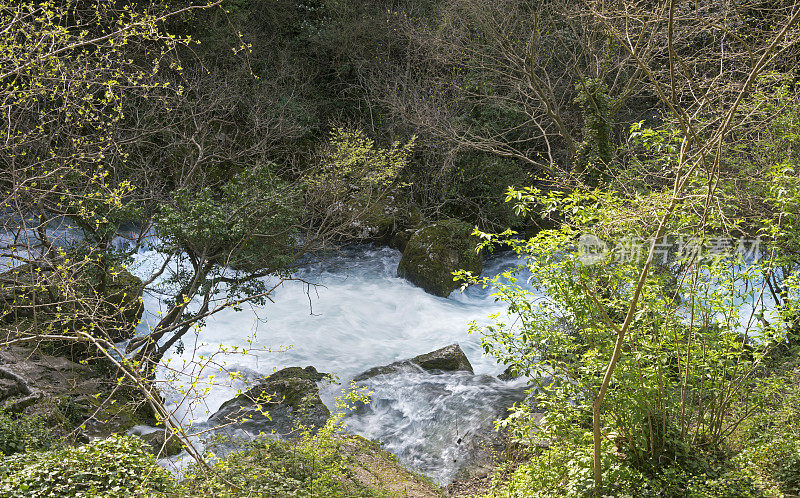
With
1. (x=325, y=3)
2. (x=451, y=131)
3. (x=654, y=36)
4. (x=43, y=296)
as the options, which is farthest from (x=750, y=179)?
(x=325, y=3)

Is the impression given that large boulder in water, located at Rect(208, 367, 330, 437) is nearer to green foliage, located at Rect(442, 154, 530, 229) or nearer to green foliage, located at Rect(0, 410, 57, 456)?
green foliage, located at Rect(0, 410, 57, 456)

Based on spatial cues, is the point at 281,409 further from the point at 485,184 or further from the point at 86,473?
the point at 485,184

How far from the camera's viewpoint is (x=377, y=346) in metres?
10.2

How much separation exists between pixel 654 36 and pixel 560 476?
21.6 feet

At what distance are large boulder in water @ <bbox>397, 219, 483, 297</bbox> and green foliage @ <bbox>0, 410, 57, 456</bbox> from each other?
7534 millimetres

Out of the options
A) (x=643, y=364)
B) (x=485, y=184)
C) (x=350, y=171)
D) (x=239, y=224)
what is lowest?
(x=643, y=364)

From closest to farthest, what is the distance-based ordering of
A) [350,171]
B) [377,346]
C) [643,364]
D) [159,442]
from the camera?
[643,364], [159,442], [377,346], [350,171]

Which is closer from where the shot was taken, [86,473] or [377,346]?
[86,473]

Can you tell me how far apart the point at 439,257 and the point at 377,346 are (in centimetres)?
267

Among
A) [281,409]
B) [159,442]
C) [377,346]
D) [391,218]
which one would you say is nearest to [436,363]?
[377,346]

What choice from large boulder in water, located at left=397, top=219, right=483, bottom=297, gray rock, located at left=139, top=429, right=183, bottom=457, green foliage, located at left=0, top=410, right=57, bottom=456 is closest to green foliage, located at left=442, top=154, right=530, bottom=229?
large boulder in water, located at left=397, top=219, right=483, bottom=297

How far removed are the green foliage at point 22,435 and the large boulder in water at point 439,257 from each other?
753 centimetres

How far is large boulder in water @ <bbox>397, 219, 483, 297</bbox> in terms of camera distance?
12.0 metres

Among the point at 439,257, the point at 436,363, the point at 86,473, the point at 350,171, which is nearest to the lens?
the point at 86,473
